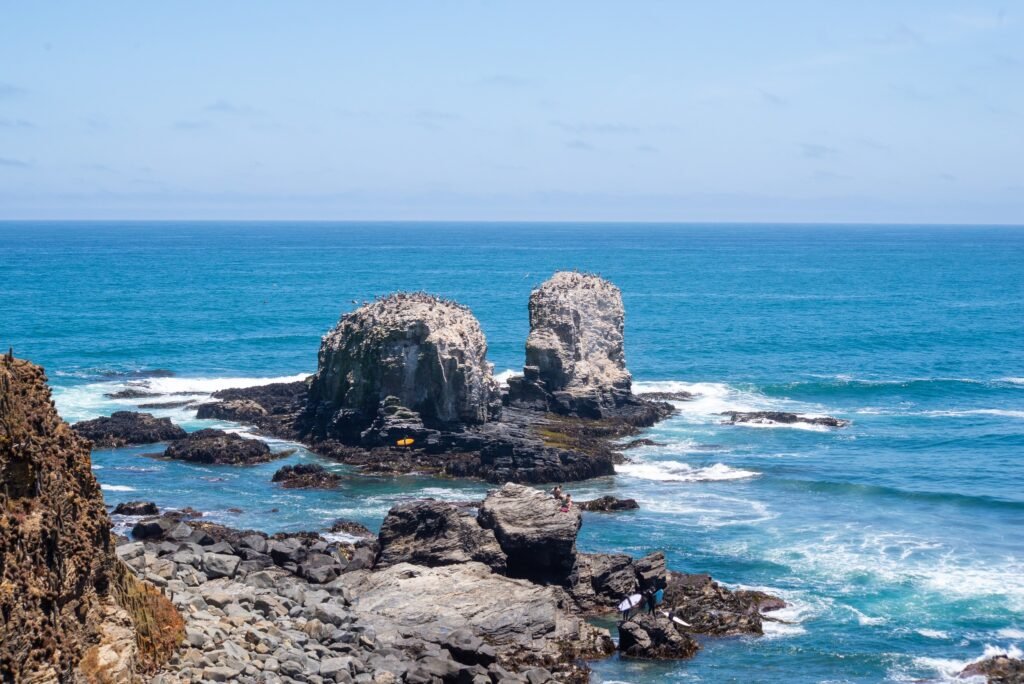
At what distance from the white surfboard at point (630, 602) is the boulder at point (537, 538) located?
2359 mm

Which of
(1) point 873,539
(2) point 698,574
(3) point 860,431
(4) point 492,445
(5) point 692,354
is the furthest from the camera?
(5) point 692,354

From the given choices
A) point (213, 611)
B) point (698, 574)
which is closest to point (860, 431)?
point (698, 574)

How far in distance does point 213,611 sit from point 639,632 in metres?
13.2

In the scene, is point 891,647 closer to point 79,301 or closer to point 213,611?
point 213,611

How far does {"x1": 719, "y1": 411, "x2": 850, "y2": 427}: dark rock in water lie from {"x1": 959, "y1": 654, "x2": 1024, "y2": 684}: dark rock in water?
37.4 meters

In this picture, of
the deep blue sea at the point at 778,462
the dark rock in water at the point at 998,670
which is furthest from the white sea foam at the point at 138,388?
the dark rock in water at the point at 998,670

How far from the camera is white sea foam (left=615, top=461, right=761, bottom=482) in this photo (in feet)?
193

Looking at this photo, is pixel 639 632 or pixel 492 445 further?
pixel 492 445

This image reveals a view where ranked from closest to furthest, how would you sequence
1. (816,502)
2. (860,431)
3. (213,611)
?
(213,611), (816,502), (860,431)

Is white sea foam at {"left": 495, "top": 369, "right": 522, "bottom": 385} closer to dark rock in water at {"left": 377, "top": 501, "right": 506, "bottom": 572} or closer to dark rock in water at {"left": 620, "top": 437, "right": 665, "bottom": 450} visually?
dark rock in water at {"left": 620, "top": 437, "right": 665, "bottom": 450}

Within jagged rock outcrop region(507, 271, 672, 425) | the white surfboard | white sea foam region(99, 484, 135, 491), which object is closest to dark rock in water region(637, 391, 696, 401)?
jagged rock outcrop region(507, 271, 672, 425)

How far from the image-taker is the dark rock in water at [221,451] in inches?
2379

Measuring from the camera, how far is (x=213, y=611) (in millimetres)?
28797

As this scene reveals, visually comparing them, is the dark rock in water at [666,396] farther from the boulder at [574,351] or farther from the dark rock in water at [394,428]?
the dark rock in water at [394,428]
